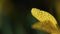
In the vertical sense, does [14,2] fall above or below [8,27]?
above

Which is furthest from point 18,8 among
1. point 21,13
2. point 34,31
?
point 34,31

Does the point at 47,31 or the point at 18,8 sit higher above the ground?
the point at 18,8

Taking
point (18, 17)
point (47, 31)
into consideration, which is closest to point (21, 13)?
point (18, 17)

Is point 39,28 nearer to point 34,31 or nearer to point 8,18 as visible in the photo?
point 34,31

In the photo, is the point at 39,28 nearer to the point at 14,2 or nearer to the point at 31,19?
the point at 31,19

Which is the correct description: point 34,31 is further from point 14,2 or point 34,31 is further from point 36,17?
point 14,2

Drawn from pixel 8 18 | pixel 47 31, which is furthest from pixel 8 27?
pixel 47 31
